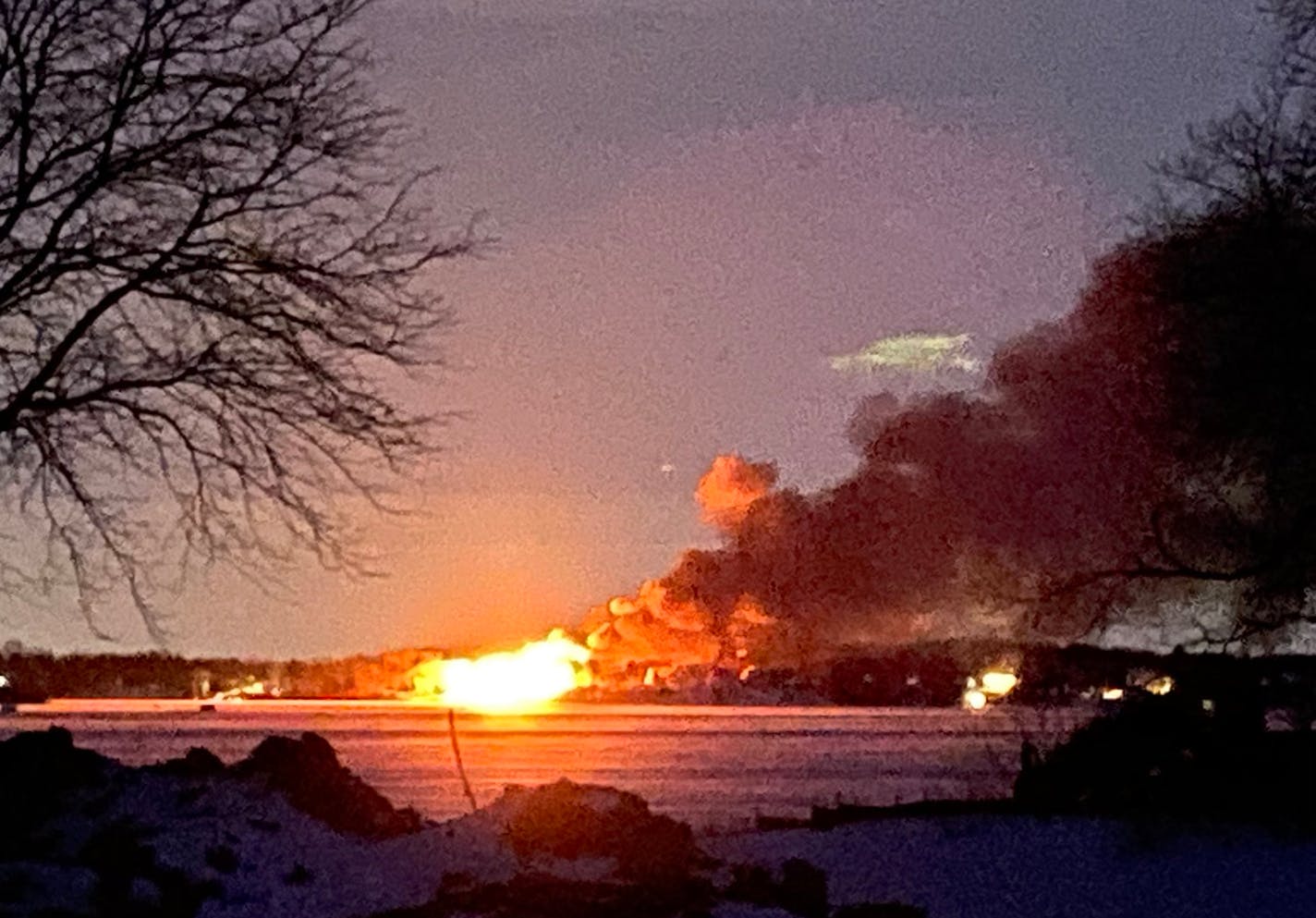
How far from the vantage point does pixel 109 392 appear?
1647cm

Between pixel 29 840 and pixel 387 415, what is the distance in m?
4.48

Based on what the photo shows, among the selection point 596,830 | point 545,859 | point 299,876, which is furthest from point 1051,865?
point 299,876

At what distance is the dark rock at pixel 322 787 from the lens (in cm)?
1644

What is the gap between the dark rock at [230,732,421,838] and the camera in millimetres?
16438

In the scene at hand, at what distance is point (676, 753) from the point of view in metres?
36.1

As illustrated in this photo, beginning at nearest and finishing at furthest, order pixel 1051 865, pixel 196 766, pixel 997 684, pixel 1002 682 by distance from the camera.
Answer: pixel 1051 865 < pixel 196 766 < pixel 1002 682 < pixel 997 684

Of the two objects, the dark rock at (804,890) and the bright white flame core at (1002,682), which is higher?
the bright white flame core at (1002,682)

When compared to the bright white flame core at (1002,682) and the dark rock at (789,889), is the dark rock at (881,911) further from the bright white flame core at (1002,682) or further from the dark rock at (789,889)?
the bright white flame core at (1002,682)

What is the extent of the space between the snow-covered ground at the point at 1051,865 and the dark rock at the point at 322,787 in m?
2.96

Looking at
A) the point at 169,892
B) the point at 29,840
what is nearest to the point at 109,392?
the point at 29,840

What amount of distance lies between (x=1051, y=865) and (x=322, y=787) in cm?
642

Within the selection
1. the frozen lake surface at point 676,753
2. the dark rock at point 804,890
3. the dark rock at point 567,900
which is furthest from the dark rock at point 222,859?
the frozen lake surface at point 676,753

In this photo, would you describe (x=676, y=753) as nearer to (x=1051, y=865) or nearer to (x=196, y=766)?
(x=196, y=766)

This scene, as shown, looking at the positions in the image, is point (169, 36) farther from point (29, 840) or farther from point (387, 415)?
point (29, 840)
